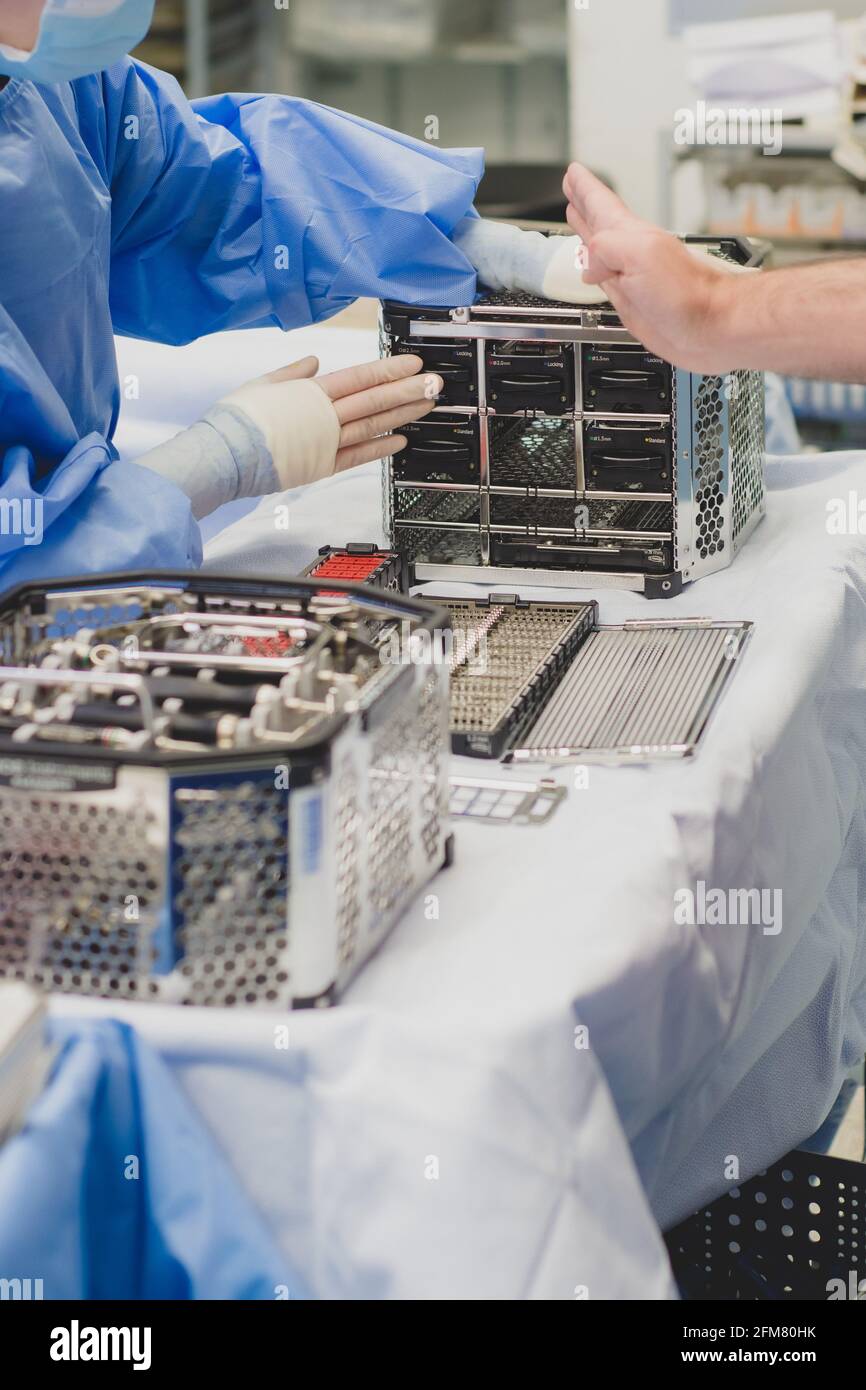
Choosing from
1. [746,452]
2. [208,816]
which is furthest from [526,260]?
[208,816]

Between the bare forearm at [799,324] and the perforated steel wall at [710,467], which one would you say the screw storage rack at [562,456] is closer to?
the perforated steel wall at [710,467]

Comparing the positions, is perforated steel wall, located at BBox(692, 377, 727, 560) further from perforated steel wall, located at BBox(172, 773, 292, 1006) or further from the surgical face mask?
perforated steel wall, located at BBox(172, 773, 292, 1006)

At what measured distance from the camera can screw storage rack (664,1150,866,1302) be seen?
1435mm

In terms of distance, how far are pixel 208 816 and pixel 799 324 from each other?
2.39 feet

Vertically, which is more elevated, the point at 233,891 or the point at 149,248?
the point at 149,248

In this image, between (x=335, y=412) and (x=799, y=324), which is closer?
(x=799, y=324)

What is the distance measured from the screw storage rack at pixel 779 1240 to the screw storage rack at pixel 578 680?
44 centimetres

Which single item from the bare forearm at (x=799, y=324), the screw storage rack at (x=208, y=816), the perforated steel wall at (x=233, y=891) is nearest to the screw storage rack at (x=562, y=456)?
the bare forearm at (x=799, y=324)

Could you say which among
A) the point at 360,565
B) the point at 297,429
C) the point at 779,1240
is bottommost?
the point at 779,1240

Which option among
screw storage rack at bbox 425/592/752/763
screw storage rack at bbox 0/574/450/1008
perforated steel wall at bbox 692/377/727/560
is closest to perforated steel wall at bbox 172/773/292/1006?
screw storage rack at bbox 0/574/450/1008

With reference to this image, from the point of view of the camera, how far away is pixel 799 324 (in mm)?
1336

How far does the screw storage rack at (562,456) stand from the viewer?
1.52 meters

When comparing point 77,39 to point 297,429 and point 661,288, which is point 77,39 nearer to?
point 297,429
